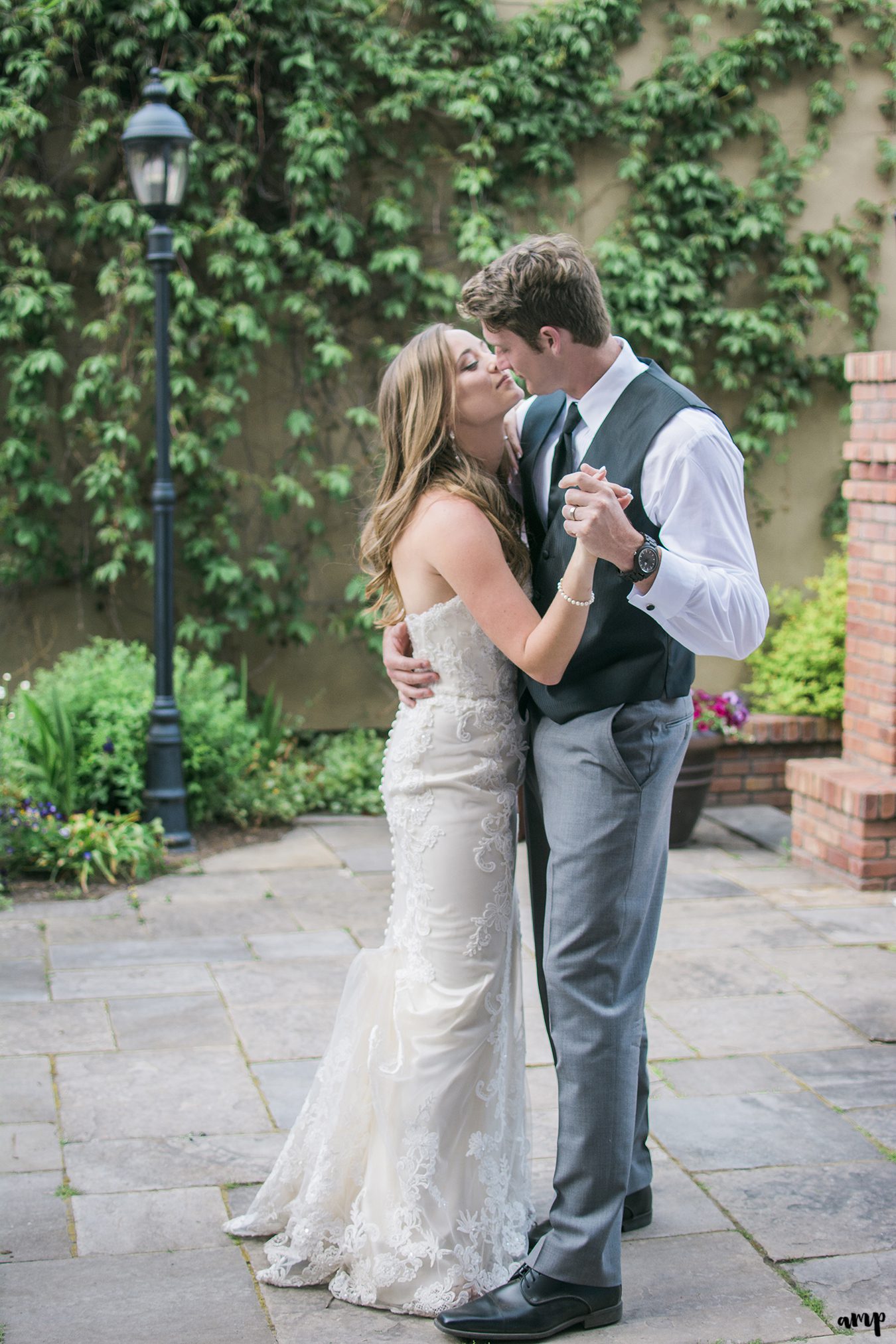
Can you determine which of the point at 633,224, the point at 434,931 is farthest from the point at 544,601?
the point at 633,224

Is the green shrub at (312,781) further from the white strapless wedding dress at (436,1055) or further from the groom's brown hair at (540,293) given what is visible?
the groom's brown hair at (540,293)

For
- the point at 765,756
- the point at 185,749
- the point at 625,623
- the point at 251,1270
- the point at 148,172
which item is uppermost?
the point at 148,172

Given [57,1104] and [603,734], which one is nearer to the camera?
[603,734]

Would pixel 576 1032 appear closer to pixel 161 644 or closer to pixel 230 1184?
pixel 230 1184

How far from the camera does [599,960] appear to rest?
2.34 meters

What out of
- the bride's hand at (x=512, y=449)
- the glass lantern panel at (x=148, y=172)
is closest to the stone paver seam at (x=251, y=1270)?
the bride's hand at (x=512, y=449)

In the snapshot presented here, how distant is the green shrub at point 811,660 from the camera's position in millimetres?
6613

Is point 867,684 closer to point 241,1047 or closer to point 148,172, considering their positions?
point 241,1047

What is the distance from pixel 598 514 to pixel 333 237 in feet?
16.4

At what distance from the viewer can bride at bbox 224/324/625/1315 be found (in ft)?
8.07

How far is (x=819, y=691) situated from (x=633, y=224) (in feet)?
8.50

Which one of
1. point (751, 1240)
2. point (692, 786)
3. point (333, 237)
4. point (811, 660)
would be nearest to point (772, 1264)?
point (751, 1240)

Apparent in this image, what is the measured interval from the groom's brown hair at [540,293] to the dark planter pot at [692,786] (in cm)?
355

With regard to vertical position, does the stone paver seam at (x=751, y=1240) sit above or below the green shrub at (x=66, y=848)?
below
